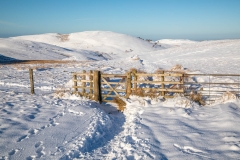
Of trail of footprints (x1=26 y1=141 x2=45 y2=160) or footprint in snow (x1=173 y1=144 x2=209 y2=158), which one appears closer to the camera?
trail of footprints (x1=26 y1=141 x2=45 y2=160)

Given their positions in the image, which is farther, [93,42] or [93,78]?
[93,42]

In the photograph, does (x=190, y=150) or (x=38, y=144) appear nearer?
(x=190, y=150)

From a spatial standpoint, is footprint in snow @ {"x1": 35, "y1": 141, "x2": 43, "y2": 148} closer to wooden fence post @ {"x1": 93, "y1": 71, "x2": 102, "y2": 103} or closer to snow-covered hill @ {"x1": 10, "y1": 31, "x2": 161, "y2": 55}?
wooden fence post @ {"x1": 93, "y1": 71, "x2": 102, "y2": 103}

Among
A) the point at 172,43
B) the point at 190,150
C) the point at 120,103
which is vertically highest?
the point at 172,43

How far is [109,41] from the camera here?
281ft

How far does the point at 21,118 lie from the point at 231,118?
782 cm

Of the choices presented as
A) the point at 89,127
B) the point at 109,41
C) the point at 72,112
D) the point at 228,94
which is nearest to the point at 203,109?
the point at 228,94

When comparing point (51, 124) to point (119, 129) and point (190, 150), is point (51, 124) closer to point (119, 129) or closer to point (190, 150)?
point (119, 129)

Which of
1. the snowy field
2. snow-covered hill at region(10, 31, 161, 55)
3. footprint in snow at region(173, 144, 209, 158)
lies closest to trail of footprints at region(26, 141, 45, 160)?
the snowy field

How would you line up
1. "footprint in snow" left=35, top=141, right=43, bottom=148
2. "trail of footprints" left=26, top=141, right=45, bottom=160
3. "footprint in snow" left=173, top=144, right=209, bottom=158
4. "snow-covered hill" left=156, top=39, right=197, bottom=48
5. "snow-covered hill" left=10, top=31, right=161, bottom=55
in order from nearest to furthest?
"trail of footprints" left=26, top=141, right=45, bottom=160
"footprint in snow" left=173, top=144, right=209, bottom=158
"footprint in snow" left=35, top=141, right=43, bottom=148
"snow-covered hill" left=10, top=31, right=161, bottom=55
"snow-covered hill" left=156, top=39, right=197, bottom=48

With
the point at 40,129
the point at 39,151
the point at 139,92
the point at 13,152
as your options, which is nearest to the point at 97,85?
the point at 139,92

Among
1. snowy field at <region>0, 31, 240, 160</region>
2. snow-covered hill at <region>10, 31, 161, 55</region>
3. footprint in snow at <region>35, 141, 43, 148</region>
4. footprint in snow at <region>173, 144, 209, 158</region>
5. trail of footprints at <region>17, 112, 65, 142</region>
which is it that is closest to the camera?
footprint in snow at <region>173, 144, 209, 158</region>

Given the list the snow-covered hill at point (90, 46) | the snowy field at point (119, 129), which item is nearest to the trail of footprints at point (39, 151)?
the snowy field at point (119, 129)

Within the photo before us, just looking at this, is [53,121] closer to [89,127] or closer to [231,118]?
[89,127]
